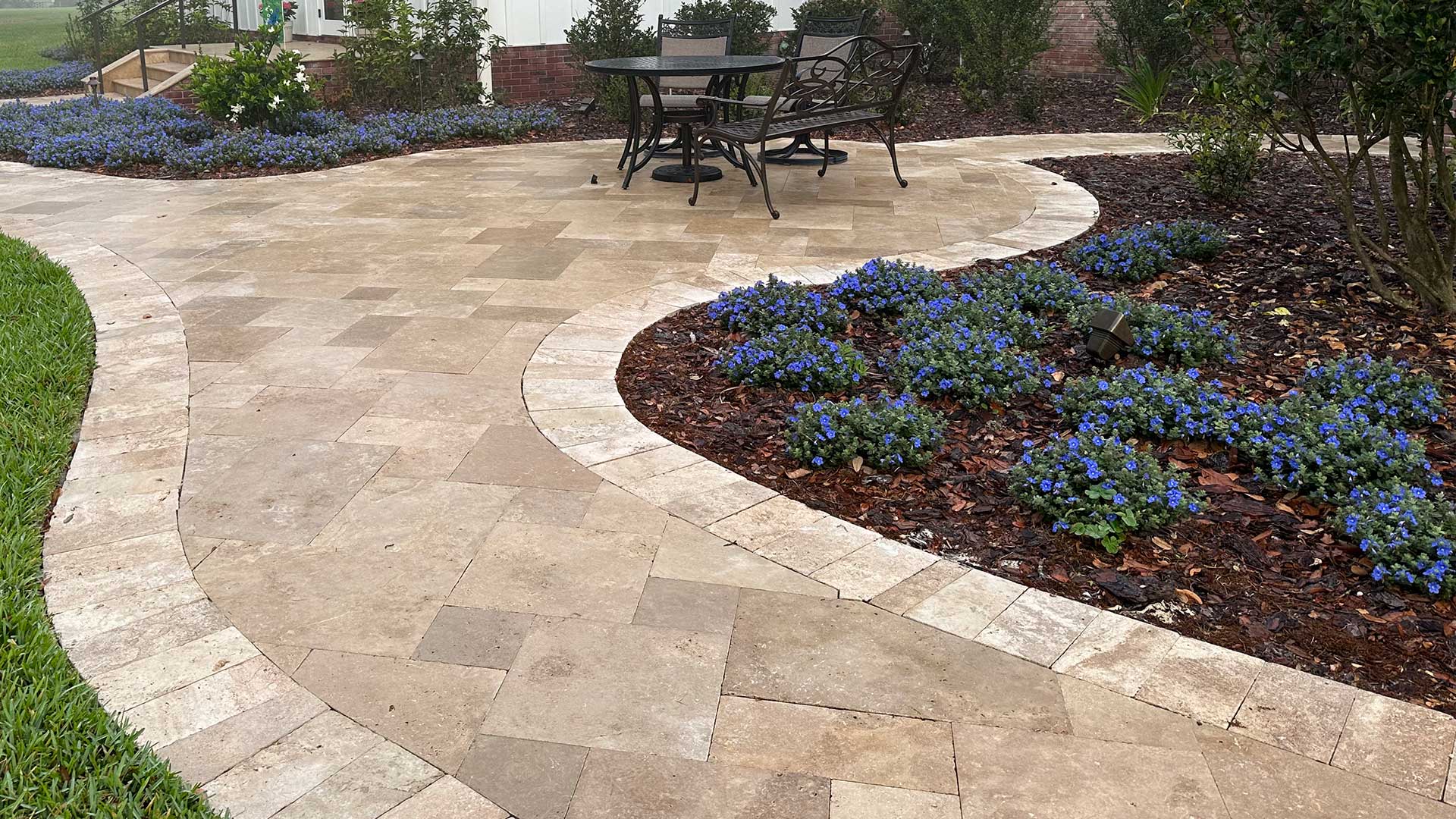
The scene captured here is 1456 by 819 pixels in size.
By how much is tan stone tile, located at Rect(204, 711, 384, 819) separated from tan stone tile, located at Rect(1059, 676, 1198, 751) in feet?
4.67

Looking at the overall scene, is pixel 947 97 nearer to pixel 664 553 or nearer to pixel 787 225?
pixel 787 225

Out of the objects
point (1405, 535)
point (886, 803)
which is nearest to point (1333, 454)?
point (1405, 535)

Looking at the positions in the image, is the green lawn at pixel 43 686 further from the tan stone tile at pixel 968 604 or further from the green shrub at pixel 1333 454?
the green shrub at pixel 1333 454

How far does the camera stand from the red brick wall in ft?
41.8

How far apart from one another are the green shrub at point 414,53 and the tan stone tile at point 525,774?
9.55 m

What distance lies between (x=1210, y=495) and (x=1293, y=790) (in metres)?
1.33

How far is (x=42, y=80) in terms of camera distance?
1614 cm

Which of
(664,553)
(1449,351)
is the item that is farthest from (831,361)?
(1449,351)

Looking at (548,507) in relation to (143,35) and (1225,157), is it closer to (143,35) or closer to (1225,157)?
(1225,157)

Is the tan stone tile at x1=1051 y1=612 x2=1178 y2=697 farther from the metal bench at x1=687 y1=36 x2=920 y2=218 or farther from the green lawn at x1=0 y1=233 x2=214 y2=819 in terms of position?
the metal bench at x1=687 y1=36 x2=920 y2=218

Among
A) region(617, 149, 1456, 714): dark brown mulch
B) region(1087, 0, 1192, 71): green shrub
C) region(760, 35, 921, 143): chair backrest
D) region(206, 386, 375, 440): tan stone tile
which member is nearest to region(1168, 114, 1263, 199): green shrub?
region(617, 149, 1456, 714): dark brown mulch

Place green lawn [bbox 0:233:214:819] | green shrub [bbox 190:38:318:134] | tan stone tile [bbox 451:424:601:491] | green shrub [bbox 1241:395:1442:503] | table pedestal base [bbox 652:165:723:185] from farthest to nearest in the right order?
green shrub [bbox 190:38:318:134], table pedestal base [bbox 652:165:723:185], tan stone tile [bbox 451:424:601:491], green shrub [bbox 1241:395:1442:503], green lawn [bbox 0:233:214:819]

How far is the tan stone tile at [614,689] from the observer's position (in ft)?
6.91

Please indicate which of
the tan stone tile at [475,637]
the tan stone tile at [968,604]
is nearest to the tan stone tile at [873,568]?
the tan stone tile at [968,604]
